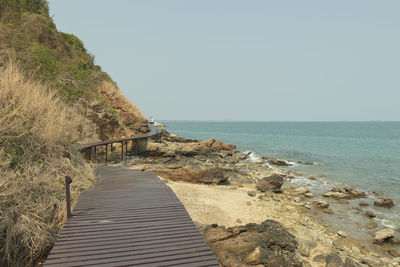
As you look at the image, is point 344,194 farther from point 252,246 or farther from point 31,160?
point 31,160

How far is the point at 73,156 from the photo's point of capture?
26.1ft

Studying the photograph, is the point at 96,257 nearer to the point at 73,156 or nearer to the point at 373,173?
the point at 73,156

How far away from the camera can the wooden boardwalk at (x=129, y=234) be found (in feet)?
11.5

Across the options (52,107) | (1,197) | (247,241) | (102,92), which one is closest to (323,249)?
(247,241)

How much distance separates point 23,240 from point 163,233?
2788 millimetres

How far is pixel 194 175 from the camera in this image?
13820mm

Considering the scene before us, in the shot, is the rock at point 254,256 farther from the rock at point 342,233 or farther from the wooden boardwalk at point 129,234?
the rock at point 342,233

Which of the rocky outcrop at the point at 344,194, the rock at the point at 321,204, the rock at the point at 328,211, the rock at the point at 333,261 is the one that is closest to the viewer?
the rock at the point at 333,261

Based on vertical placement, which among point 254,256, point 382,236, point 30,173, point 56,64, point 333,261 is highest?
point 56,64

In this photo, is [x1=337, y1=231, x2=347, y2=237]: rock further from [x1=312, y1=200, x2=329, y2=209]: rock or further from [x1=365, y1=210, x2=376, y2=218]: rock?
[x1=365, y1=210, x2=376, y2=218]: rock

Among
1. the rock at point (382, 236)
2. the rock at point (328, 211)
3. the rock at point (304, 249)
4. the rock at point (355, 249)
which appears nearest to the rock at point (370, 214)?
the rock at point (328, 211)

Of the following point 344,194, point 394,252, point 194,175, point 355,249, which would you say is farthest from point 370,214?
point 194,175

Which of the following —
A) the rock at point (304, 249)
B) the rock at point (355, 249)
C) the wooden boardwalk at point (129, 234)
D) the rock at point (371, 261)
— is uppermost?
the wooden boardwalk at point (129, 234)

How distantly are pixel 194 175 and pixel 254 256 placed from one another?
311 inches
